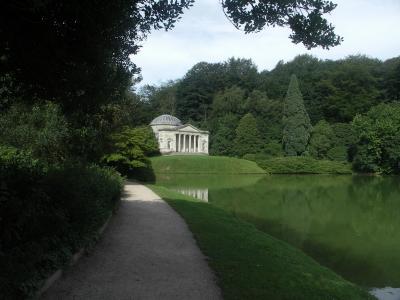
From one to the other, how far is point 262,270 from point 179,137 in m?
58.3

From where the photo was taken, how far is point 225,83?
78.2 meters

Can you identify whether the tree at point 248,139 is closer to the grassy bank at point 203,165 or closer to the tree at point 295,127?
the tree at point 295,127

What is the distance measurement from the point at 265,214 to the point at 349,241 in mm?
4750

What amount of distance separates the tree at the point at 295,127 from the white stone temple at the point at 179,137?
13.9 m

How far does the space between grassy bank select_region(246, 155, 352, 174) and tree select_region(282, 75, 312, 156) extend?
136 inches

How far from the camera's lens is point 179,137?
64750mm

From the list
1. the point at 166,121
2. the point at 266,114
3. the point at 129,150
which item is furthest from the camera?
the point at 166,121

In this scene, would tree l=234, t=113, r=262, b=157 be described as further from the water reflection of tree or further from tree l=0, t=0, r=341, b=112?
tree l=0, t=0, r=341, b=112

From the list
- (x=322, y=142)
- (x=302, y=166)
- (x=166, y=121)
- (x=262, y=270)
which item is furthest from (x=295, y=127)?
(x=262, y=270)

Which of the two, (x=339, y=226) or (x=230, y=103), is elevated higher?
(x=230, y=103)

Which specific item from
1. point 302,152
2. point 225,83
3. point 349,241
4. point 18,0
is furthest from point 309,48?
point 225,83

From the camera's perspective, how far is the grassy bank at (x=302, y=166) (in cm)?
4975

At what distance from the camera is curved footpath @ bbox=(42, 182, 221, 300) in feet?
17.1

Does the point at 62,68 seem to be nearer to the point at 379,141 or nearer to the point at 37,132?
the point at 37,132
